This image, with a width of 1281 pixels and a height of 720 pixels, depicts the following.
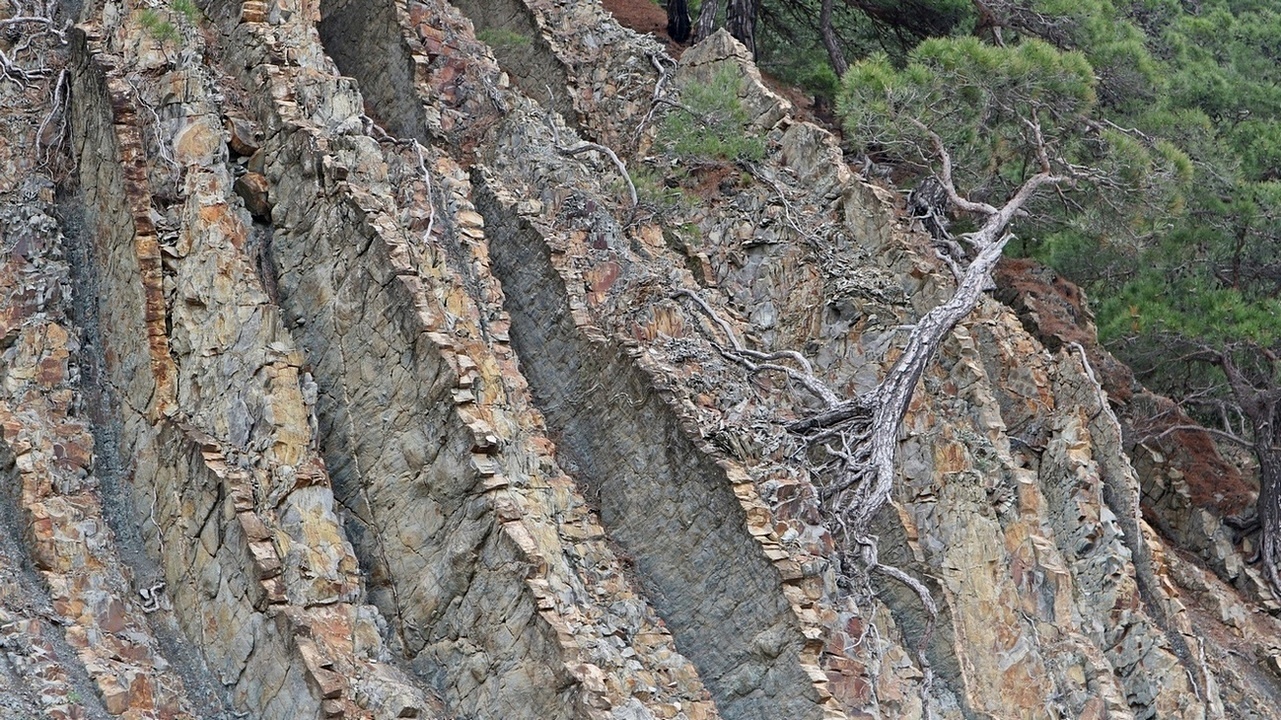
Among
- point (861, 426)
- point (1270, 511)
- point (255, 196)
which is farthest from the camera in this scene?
point (1270, 511)

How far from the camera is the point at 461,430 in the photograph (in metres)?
12.8

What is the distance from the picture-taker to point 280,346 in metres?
13.1

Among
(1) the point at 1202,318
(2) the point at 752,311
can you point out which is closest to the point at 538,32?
(2) the point at 752,311

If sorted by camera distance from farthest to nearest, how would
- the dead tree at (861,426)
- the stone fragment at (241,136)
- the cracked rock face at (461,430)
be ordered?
the dead tree at (861,426)
the stone fragment at (241,136)
the cracked rock face at (461,430)

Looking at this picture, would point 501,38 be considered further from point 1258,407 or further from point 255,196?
point 1258,407

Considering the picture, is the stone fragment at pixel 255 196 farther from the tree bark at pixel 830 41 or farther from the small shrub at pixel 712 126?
the tree bark at pixel 830 41

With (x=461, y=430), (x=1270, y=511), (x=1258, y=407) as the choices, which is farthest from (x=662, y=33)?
(x=461, y=430)

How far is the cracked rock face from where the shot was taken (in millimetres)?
12148

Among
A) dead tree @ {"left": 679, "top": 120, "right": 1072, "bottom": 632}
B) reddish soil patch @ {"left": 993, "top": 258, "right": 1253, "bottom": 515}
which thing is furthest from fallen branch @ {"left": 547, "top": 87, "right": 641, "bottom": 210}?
reddish soil patch @ {"left": 993, "top": 258, "right": 1253, "bottom": 515}

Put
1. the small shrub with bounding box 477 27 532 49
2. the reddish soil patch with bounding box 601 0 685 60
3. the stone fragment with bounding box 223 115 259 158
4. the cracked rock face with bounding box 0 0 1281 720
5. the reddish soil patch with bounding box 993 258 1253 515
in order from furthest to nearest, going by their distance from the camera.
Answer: the reddish soil patch with bounding box 601 0 685 60 < the reddish soil patch with bounding box 993 258 1253 515 < the small shrub with bounding box 477 27 532 49 < the stone fragment with bounding box 223 115 259 158 < the cracked rock face with bounding box 0 0 1281 720

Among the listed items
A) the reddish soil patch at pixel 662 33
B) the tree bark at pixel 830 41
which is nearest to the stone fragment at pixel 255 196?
the reddish soil patch at pixel 662 33

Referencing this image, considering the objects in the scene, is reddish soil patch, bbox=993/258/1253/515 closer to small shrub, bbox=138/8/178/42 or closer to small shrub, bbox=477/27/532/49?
small shrub, bbox=477/27/532/49

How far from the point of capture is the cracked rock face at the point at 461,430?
1215 cm

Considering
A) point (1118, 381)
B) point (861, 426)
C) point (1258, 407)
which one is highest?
point (861, 426)
